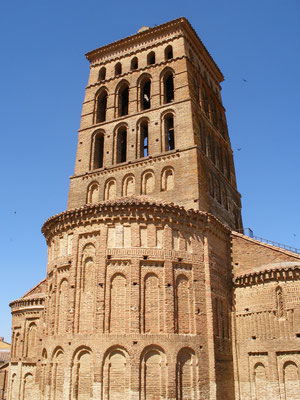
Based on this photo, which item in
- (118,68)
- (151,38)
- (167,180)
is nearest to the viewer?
(167,180)

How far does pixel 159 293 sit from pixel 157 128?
9.82 meters

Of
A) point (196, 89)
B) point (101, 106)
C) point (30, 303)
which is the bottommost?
point (30, 303)

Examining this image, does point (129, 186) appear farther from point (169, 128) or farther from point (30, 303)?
point (30, 303)

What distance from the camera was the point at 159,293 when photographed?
47.0 ft

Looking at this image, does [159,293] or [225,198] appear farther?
[225,198]

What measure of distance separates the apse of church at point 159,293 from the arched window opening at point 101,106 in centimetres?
353

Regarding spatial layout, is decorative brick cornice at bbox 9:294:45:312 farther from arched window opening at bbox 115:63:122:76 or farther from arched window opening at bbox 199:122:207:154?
arched window opening at bbox 115:63:122:76

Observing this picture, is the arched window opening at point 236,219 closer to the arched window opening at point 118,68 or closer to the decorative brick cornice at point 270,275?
the decorative brick cornice at point 270,275

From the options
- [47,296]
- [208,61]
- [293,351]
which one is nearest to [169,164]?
[47,296]

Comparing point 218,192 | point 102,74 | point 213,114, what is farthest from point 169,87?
point 218,192

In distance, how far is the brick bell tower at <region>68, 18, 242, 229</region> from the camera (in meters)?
19.2

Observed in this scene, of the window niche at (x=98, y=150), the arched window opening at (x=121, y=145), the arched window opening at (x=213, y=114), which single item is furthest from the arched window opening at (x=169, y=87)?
the window niche at (x=98, y=150)

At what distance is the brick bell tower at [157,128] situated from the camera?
19.2 m

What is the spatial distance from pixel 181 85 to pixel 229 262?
33.0ft
